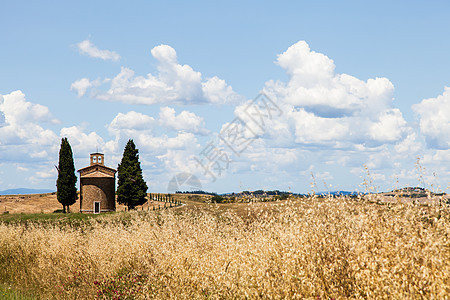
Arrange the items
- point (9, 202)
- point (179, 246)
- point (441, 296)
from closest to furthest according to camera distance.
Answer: point (441, 296), point (179, 246), point (9, 202)

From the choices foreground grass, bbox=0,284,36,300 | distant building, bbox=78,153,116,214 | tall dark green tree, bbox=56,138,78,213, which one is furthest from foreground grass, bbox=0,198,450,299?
tall dark green tree, bbox=56,138,78,213

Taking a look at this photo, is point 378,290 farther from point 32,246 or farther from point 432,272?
point 32,246

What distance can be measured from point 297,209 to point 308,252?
2.10 metres

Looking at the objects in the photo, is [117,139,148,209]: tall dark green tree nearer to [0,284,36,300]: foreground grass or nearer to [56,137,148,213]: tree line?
[56,137,148,213]: tree line

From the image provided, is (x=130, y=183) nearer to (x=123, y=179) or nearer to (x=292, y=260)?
(x=123, y=179)

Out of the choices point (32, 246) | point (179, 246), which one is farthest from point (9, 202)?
point (179, 246)

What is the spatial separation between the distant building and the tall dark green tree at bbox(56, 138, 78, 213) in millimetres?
2153

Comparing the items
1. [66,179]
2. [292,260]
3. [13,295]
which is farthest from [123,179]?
[292,260]

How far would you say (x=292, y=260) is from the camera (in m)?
5.56

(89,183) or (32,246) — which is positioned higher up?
(89,183)

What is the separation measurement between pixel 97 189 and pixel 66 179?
5.32 m

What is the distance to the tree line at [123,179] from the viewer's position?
46.9 meters

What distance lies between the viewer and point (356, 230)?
586 cm

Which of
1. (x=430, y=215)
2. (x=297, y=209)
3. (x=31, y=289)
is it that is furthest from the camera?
(x=31, y=289)
